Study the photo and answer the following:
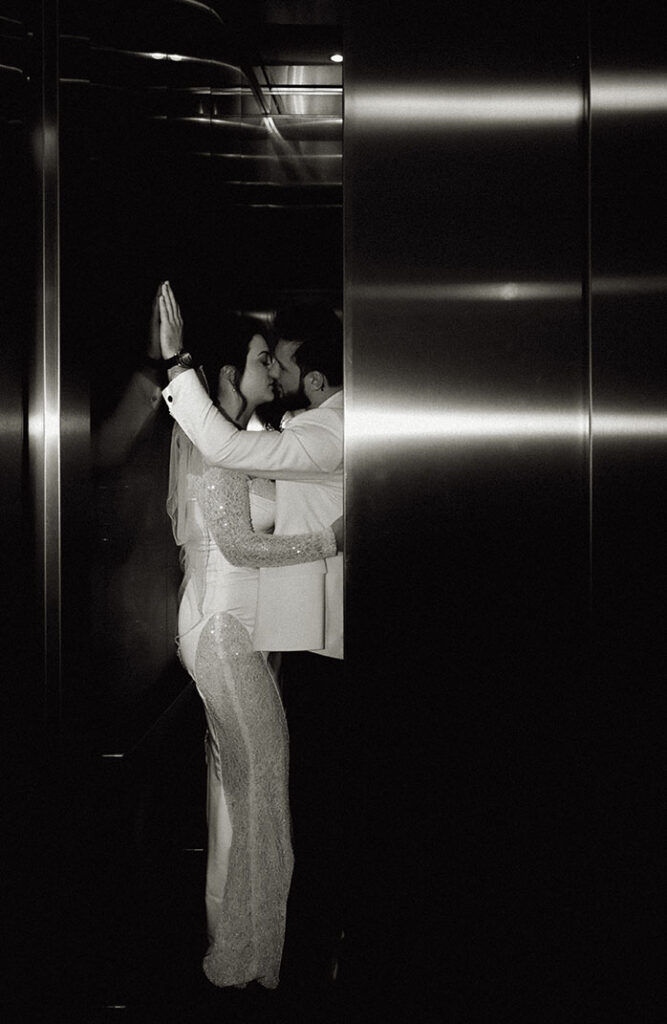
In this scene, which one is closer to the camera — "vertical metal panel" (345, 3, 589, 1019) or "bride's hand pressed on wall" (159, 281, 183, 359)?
"vertical metal panel" (345, 3, 589, 1019)

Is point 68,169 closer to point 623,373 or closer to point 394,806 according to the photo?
point 623,373

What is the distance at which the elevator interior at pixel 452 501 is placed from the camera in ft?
6.39

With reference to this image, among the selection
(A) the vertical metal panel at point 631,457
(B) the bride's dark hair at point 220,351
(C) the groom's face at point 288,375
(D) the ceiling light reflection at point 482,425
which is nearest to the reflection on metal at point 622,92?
(A) the vertical metal panel at point 631,457

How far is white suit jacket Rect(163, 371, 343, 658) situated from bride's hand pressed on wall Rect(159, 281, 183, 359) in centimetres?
12

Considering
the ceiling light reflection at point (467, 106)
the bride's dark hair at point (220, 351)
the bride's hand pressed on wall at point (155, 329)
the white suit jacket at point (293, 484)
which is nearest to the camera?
the ceiling light reflection at point (467, 106)

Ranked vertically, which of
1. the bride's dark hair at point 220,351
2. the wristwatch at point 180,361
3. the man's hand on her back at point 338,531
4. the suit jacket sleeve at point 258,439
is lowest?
the man's hand on her back at point 338,531

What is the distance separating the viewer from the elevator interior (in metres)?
1.95

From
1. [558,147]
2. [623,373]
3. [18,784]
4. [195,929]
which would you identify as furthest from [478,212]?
[195,929]

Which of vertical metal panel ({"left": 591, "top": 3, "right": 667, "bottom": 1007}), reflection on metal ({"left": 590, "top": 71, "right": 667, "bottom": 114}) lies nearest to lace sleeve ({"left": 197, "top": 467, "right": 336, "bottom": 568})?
vertical metal panel ({"left": 591, "top": 3, "right": 667, "bottom": 1007})

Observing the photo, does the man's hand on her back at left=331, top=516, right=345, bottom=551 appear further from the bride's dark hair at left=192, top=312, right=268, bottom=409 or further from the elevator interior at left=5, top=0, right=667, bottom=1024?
the bride's dark hair at left=192, top=312, right=268, bottom=409

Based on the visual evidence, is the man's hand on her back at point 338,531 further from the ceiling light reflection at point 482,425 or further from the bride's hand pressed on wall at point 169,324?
the bride's hand pressed on wall at point 169,324

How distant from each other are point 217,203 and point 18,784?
155cm

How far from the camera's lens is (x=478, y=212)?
196 centimetres

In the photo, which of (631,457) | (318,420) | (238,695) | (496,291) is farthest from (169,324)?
(631,457)
